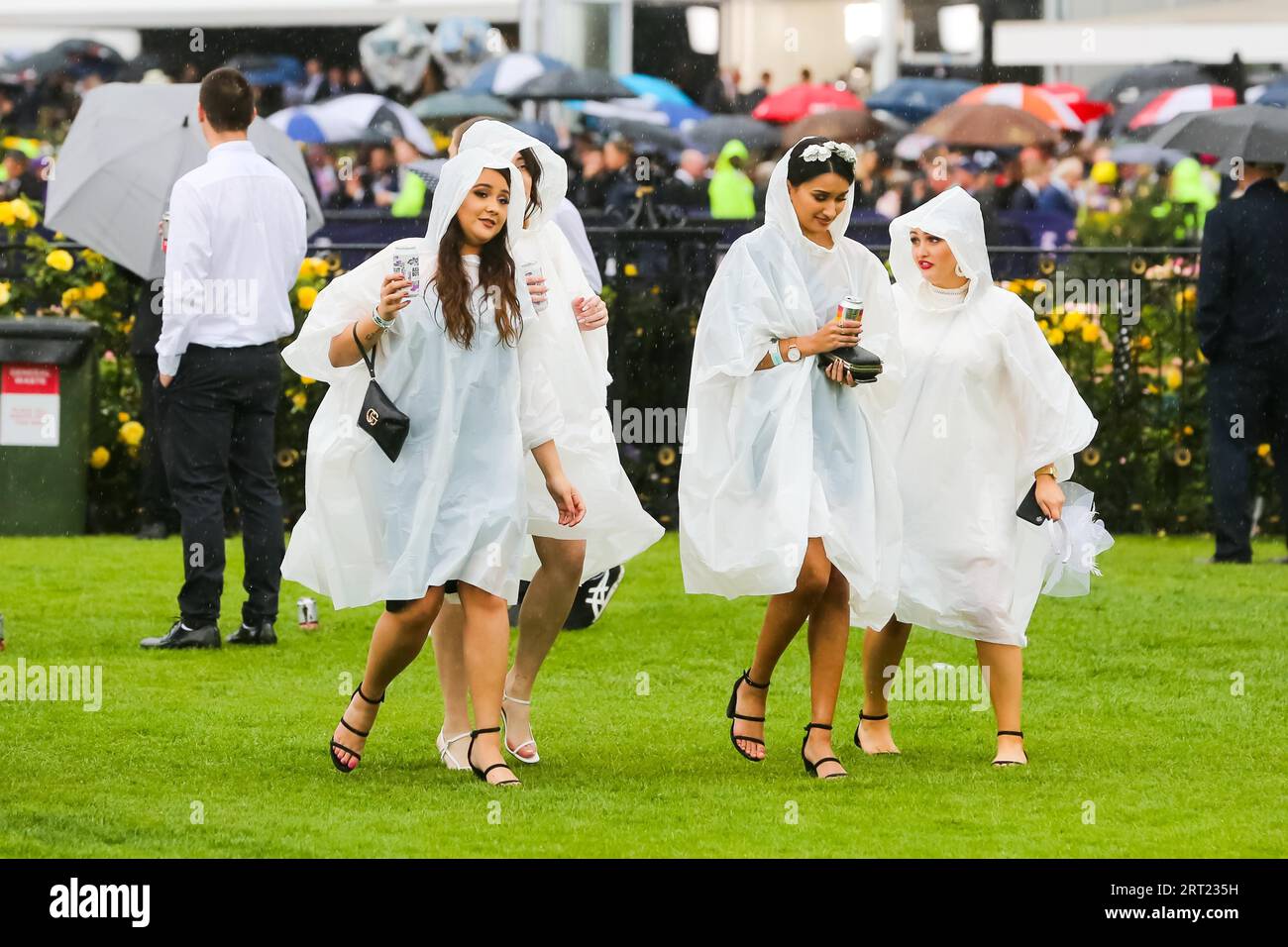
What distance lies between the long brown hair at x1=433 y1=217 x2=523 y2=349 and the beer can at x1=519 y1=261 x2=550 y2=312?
0.52ft

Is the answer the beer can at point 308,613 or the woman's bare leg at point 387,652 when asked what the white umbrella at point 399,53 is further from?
the woman's bare leg at point 387,652

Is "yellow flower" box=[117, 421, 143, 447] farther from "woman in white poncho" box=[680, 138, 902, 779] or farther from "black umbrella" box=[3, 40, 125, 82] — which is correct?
"black umbrella" box=[3, 40, 125, 82]

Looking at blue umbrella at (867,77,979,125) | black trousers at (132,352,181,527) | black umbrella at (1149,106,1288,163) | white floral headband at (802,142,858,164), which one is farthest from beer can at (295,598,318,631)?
blue umbrella at (867,77,979,125)

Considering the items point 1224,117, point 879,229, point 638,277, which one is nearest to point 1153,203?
point 879,229

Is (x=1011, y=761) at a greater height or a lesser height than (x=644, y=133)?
lesser

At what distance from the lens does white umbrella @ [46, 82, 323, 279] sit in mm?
9930

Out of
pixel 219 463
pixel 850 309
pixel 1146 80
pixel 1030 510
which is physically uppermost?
pixel 1146 80

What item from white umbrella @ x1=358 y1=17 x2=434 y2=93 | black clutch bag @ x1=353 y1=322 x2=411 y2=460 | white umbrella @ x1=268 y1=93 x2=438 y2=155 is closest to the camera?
black clutch bag @ x1=353 y1=322 x2=411 y2=460

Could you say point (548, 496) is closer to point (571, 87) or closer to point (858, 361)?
point (858, 361)

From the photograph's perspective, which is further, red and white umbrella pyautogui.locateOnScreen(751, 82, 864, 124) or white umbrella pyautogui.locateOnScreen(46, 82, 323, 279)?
red and white umbrella pyautogui.locateOnScreen(751, 82, 864, 124)

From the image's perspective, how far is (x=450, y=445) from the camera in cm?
600

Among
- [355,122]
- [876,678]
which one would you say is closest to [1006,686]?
[876,678]

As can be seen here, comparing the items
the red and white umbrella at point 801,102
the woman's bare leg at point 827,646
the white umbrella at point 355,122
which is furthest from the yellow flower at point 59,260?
the red and white umbrella at point 801,102

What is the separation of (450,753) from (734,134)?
14965 mm
